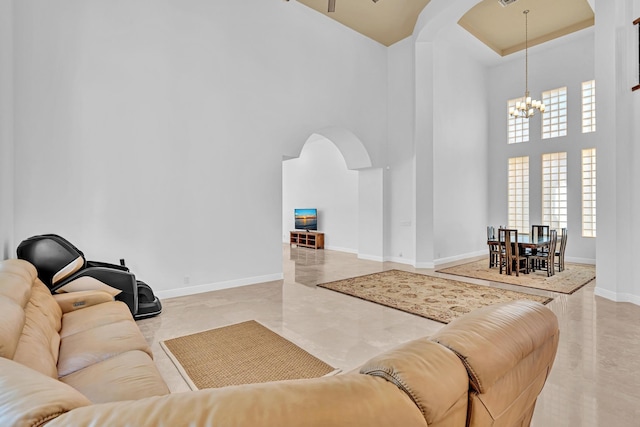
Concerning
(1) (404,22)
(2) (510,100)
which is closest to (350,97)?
(1) (404,22)

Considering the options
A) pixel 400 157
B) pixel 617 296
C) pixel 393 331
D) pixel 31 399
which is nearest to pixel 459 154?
pixel 400 157

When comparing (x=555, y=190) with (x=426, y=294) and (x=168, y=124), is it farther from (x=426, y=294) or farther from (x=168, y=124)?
(x=168, y=124)

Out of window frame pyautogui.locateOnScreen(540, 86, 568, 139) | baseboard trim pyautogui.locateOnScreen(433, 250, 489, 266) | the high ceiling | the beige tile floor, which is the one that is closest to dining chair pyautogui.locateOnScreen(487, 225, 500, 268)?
baseboard trim pyautogui.locateOnScreen(433, 250, 489, 266)

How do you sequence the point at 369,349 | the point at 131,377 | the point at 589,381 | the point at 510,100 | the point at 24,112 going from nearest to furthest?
the point at 131,377
the point at 589,381
the point at 369,349
the point at 24,112
the point at 510,100

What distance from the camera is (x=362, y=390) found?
730 millimetres

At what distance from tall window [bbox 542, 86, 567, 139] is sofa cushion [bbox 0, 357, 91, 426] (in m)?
10.3

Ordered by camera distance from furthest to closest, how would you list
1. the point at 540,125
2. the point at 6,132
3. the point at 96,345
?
the point at 540,125, the point at 6,132, the point at 96,345

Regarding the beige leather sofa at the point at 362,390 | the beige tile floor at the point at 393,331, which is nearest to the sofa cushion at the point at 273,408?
the beige leather sofa at the point at 362,390

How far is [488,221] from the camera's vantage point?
388 inches

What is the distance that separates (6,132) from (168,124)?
1.83 m

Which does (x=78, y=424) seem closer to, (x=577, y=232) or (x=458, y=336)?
(x=458, y=336)

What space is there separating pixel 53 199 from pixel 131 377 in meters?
3.53

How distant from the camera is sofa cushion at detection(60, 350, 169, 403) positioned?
5.20 ft

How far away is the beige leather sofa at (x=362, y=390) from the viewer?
0.63 meters
